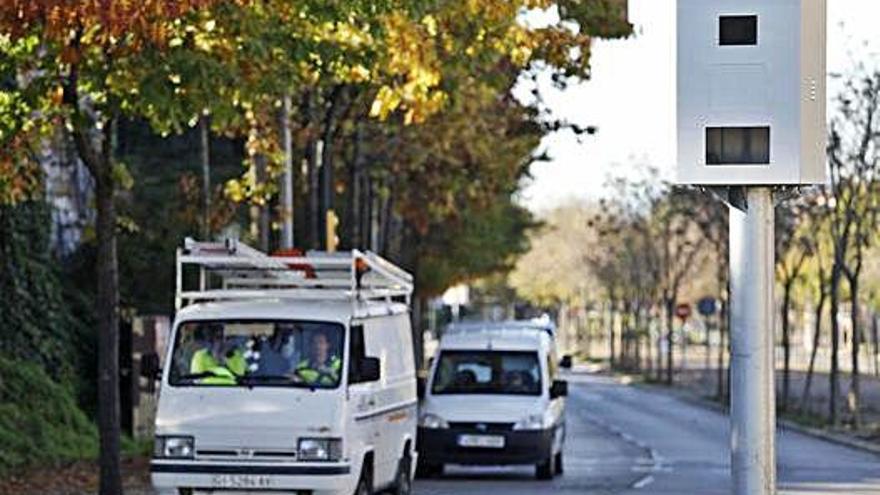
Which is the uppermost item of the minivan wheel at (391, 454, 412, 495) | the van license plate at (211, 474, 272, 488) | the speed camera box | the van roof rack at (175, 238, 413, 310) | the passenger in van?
the speed camera box

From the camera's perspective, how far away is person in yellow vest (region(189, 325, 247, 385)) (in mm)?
19719

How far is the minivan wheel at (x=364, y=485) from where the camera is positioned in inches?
787

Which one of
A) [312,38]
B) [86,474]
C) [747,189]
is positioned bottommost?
[86,474]

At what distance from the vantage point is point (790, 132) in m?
10.2

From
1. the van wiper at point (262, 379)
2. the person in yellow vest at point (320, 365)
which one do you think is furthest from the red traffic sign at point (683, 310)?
the van wiper at point (262, 379)

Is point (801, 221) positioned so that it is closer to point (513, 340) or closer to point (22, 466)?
point (513, 340)

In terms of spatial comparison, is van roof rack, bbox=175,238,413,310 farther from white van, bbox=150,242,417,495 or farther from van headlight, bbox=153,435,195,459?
van headlight, bbox=153,435,195,459

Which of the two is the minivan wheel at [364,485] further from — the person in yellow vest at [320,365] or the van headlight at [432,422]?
the van headlight at [432,422]

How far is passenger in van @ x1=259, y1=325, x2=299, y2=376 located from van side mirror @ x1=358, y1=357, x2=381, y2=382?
0.62 meters

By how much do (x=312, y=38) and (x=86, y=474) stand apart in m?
8.50

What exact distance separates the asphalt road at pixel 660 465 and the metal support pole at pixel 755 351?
16462mm

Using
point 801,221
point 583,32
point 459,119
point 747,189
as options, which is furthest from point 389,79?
point 801,221

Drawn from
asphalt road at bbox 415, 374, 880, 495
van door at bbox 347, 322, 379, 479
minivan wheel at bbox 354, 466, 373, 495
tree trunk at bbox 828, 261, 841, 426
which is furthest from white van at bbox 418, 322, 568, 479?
tree trunk at bbox 828, 261, 841, 426

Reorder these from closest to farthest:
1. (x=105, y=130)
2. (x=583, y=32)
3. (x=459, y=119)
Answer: (x=105, y=130), (x=583, y=32), (x=459, y=119)
